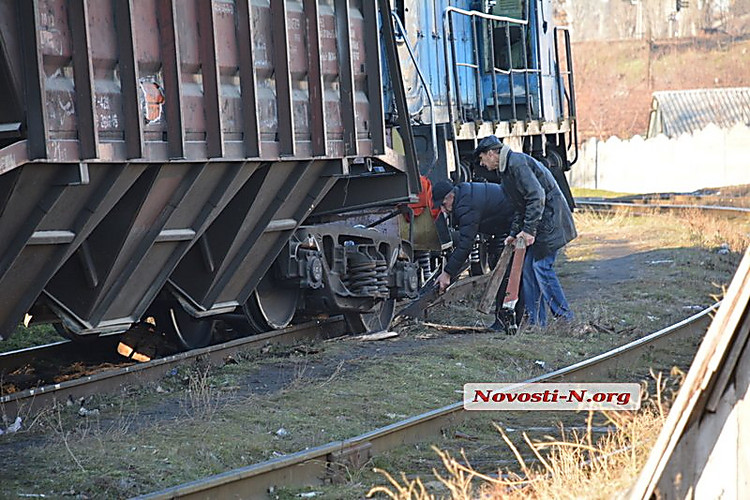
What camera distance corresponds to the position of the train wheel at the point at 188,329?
1063 centimetres

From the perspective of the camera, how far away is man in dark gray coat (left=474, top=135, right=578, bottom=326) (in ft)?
37.2

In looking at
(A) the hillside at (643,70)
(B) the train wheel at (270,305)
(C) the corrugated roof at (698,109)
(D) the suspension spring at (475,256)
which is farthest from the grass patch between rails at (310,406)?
(A) the hillside at (643,70)

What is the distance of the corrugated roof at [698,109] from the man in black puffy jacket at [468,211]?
42263mm

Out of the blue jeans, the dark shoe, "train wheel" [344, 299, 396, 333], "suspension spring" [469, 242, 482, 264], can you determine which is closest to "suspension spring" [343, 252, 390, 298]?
"train wheel" [344, 299, 396, 333]

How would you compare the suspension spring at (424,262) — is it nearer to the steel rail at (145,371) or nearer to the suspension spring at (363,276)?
the steel rail at (145,371)

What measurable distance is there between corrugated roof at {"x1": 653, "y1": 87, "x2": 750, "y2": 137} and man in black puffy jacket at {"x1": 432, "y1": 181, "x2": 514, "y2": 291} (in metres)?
42.3

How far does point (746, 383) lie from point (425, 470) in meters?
3.06

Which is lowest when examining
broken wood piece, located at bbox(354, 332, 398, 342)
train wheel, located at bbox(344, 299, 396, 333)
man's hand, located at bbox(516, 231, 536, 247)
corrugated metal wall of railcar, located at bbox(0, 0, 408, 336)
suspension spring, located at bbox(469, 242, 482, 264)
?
broken wood piece, located at bbox(354, 332, 398, 342)

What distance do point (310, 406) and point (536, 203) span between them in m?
4.14

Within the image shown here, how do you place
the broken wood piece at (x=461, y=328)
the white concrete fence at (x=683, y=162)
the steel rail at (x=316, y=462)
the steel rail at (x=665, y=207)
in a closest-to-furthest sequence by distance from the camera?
1. the steel rail at (x=316, y=462)
2. the broken wood piece at (x=461, y=328)
3. the steel rail at (x=665, y=207)
4. the white concrete fence at (x=683, y=162)

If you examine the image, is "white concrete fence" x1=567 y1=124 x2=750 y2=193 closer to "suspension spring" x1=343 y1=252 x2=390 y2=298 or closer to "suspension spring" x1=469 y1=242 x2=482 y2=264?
"suspension spring" x1=469 y1=242 x2=482 y2=264

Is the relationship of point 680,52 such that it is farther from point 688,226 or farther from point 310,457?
point 310,457

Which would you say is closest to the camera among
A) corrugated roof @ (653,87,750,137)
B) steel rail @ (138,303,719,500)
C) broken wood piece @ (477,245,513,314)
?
steel rail @ (138,303,719,500)

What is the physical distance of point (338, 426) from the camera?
7.61m
